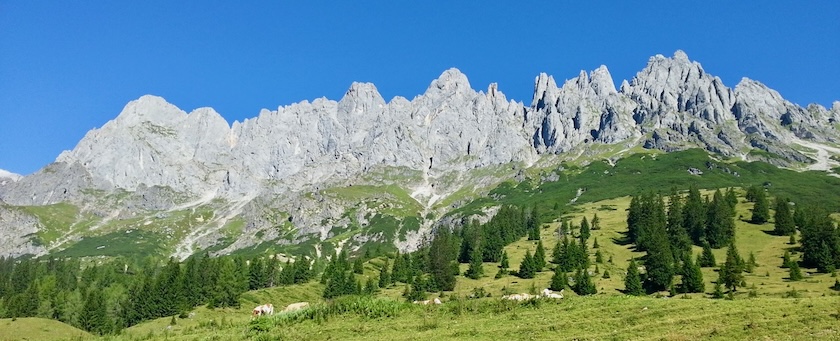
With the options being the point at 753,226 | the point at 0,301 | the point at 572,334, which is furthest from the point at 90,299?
the point at 753,226

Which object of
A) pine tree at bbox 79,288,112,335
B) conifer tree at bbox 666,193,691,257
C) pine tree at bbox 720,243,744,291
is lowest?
pine tree at bbox 79,288,112,335

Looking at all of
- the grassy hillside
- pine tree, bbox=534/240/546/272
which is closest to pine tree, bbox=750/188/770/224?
pine tree, bbox=534/240/546/272

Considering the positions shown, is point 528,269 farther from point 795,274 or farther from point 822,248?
point 822,248

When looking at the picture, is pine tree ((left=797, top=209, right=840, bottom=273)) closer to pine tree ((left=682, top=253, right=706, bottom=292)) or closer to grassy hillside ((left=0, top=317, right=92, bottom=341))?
pine tree ((left=682, top=253, right=706, bottom=292))

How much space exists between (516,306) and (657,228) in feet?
395

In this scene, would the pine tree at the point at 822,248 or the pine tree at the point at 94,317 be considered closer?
the pine tree at the point at 822,248

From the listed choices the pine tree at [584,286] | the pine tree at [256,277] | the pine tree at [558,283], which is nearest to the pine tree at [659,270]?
the pine tree at [584,286]

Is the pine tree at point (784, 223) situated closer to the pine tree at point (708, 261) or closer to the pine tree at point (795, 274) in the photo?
the pine tree at point (708, 261)

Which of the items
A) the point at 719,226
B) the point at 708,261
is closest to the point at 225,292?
the point at 708,261

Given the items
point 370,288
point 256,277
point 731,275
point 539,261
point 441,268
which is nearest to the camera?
point 731,275

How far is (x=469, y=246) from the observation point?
603ft

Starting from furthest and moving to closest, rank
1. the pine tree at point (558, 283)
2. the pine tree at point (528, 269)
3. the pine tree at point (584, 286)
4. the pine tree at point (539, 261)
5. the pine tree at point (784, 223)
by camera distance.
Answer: the pine tree at point (784, 223) → the pine tree at point (539, 261) → the pine tree at point (528, 269) → the pine tree at point (558, 283) → the pine tree at point (584, 286)

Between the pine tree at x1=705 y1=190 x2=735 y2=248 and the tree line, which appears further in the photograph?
the pine tree at x1=705 y1=190 x2=735 y2=248

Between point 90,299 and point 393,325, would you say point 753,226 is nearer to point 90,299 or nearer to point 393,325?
point 393,325
